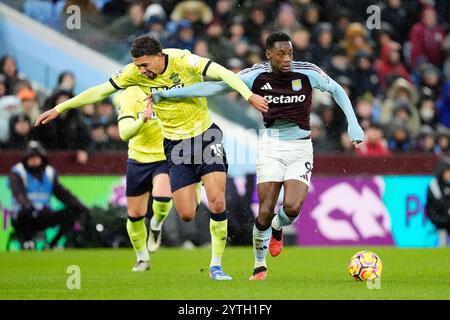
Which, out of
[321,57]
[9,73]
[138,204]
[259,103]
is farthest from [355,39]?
[259,103]

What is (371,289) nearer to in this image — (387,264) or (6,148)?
(387,264)

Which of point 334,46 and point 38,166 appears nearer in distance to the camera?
point 38,166

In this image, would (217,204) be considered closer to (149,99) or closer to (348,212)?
(149,99)

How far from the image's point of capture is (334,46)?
1947 centimetres

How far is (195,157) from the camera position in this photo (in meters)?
11.8

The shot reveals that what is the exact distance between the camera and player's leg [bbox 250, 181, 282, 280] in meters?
11.3

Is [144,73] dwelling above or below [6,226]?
above

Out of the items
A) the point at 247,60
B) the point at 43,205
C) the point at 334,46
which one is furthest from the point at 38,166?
the point at 334,46

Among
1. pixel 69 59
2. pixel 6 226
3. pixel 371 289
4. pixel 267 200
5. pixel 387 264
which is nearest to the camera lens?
pixel 371 289

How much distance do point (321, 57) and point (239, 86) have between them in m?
8.23

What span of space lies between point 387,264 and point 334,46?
21.3 ft

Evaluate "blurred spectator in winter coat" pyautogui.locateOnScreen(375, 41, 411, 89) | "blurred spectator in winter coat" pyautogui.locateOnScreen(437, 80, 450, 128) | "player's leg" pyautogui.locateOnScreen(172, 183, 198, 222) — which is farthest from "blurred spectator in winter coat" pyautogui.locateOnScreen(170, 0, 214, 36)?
"player's leg" pyautogui.locateOnScreen(172, 183, 198, 222)

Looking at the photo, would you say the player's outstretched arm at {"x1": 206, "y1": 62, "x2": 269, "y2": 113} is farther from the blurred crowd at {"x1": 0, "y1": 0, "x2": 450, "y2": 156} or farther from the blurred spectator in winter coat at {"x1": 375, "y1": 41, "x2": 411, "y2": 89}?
the blurred spectator in winter coat at {"x1": 375, "y1": 41, "x2": 411, "y2": 89}

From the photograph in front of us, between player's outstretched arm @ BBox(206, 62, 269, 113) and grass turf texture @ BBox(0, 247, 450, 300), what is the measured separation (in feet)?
5.57
